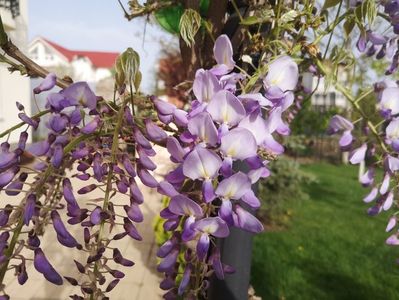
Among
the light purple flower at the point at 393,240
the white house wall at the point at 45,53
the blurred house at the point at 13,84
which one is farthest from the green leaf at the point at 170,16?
the white house wall at the point at 45,53

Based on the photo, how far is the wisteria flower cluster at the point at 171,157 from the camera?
0.53 metres

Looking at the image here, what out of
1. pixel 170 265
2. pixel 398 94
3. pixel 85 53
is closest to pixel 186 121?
pixel 170 265

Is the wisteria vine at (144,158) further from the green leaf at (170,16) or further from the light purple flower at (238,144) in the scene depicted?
the green leaf at (170,16)

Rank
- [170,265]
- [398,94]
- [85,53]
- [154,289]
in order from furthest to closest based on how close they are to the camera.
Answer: [85,53] < [154,289] < [398,94] < [170,265]

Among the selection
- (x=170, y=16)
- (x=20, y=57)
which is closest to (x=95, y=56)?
(x=170, y=16)

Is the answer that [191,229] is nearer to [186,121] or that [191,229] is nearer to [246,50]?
[186,121]

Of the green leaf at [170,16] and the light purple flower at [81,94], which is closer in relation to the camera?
the light purple flower at [81,94]

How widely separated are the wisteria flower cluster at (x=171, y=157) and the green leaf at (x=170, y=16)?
0.44 m

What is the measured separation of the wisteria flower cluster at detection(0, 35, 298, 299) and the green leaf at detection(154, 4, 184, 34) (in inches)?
17.5

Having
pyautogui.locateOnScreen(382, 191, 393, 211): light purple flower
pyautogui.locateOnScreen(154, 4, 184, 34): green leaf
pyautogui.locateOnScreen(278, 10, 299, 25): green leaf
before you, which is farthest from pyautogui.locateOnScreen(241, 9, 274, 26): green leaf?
pyautogui.locateOnScreen(382, 191, 393, 211): light purple flower

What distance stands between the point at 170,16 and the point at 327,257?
131 inches

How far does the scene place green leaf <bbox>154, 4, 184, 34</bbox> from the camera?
1.05m

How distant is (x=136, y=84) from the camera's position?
24.5 inches

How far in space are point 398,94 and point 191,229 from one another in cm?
52
